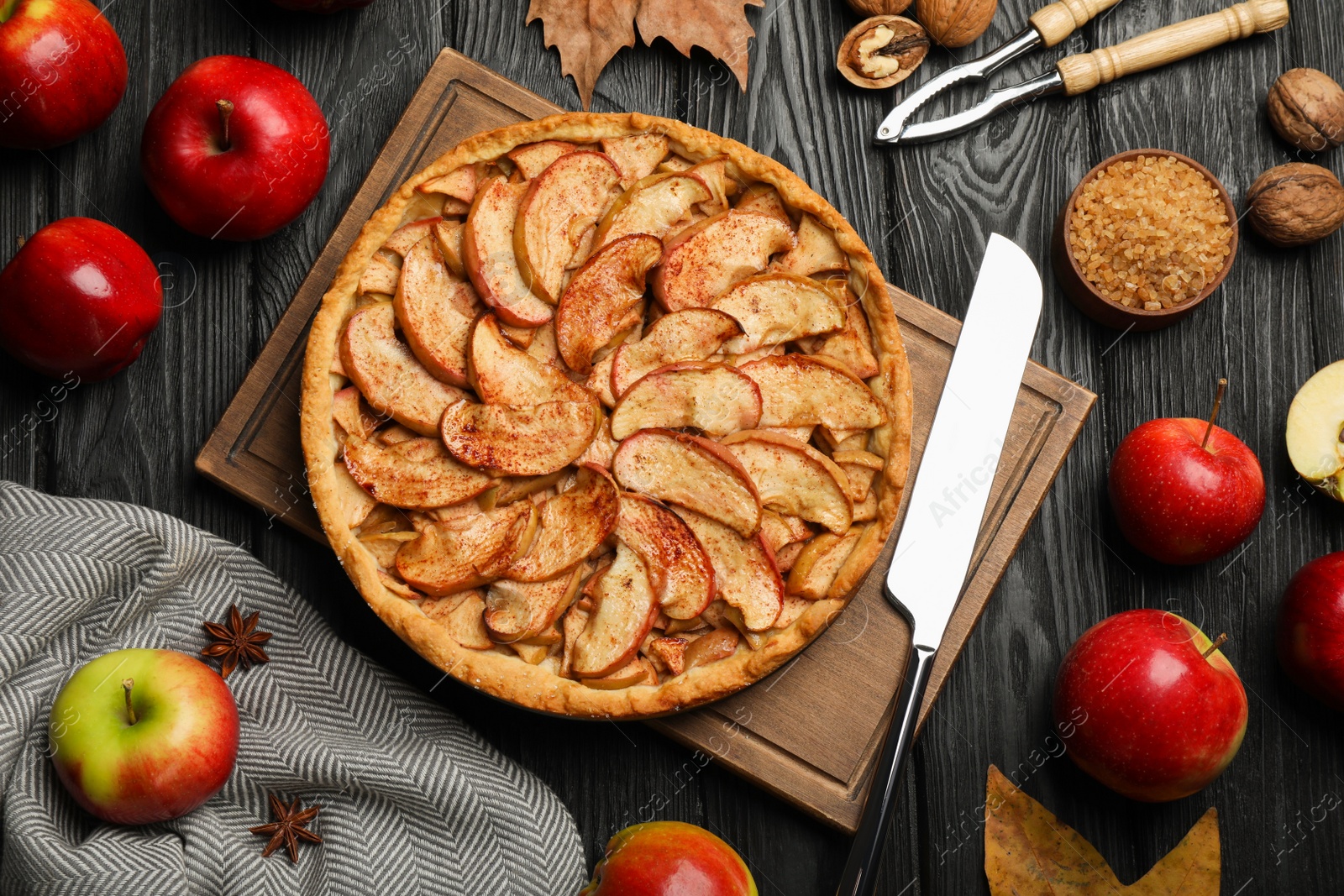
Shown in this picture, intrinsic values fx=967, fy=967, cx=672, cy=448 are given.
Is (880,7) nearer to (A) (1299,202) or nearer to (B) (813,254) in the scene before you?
(B) (813,254)

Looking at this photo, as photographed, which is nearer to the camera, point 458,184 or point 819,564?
point 819,564

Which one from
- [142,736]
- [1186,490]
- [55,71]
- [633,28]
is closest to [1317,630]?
[1186,490]

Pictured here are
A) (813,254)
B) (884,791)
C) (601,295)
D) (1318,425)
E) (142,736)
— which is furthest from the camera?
(1318,425)

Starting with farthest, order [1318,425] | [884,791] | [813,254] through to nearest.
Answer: [1318,425], [813,254], [884,791]

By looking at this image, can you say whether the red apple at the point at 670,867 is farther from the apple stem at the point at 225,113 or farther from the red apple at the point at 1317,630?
the apple stem at the point at 225,113

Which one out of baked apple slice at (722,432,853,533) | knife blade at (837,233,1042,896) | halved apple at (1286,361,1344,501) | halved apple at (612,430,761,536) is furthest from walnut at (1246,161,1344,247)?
halved apple at (612,430,761,536)

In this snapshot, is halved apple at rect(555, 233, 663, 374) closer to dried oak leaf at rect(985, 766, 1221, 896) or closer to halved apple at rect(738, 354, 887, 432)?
halved apple at rect(738, 354, 887, 432)

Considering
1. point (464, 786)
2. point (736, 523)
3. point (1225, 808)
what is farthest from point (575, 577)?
point (1225, 808)

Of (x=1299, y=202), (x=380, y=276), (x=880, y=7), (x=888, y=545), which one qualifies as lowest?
(x=888, y=545)
